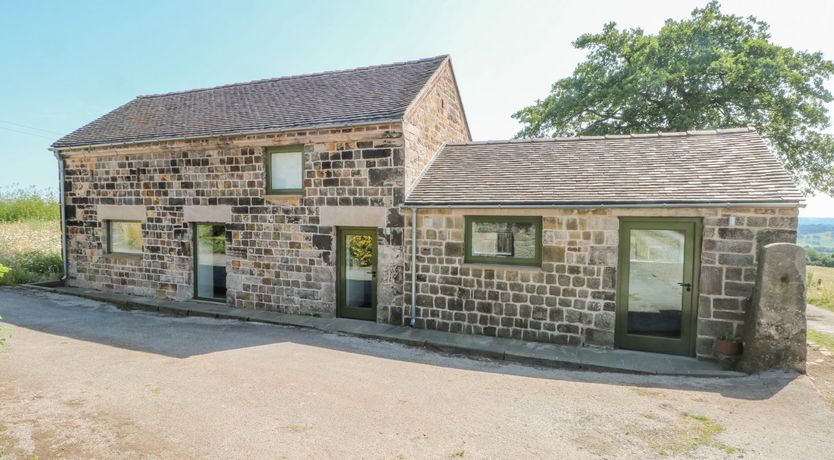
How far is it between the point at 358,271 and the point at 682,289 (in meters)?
6.48

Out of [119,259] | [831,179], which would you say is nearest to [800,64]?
[831,179]

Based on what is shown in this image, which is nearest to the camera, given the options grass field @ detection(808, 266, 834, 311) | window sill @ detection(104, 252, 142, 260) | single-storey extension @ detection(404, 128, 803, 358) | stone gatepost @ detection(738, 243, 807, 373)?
stone gatepost @ detection(738, 243, 807, 373)

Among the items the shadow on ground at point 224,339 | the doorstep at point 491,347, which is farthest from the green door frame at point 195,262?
the shadow on ground at point 224,339

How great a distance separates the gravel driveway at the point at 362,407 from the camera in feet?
14.1

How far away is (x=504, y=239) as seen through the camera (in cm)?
851

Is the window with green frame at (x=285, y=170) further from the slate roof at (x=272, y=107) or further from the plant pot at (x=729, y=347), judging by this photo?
the plant pot at (x=729, y=347)

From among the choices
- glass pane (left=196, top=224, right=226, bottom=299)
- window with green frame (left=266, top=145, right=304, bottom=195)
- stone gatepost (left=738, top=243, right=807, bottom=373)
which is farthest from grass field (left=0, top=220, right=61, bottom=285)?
stone gatepost (left=738, top=243, right=807, bottom=373)

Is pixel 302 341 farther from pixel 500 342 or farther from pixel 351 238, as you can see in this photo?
pixel 500 342

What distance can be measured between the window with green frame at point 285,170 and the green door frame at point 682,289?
7.05 m

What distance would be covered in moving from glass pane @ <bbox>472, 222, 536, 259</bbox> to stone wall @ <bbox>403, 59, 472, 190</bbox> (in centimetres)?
196

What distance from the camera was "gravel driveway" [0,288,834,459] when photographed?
169 inches

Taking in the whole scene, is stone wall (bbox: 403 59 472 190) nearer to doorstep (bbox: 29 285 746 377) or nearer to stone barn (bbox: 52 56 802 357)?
stone barn (bbox: 52 56 802 357)

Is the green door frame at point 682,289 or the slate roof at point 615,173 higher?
the slate roof at point 615,173

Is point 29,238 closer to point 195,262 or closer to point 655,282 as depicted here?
point 195,262
